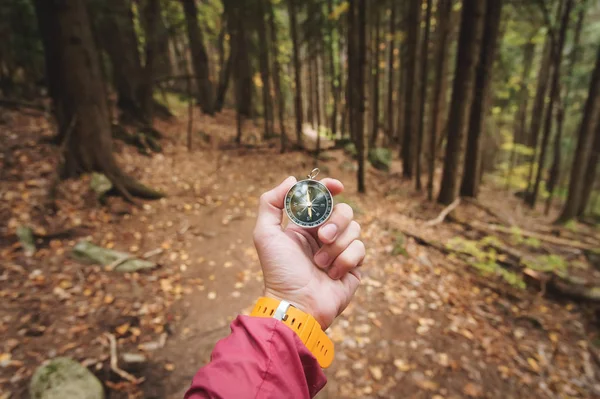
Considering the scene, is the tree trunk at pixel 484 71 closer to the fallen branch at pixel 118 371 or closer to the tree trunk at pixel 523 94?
the tree trunk at pixel 523 94

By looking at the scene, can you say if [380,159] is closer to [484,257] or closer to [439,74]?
[439,74]

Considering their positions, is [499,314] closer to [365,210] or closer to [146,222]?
[365,210]

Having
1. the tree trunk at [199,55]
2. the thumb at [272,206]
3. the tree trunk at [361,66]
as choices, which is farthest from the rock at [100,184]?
the tree trunk at [199,55]

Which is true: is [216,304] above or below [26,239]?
below

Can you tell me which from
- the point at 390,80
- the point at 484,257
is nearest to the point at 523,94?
the point at 390,80

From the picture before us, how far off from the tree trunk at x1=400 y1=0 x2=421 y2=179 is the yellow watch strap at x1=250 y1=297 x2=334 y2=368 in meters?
10.1

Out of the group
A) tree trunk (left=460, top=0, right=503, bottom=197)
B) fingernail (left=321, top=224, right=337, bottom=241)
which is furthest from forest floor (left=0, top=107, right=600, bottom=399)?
tree trunk (left=460, top=0, right=503, bottom=197)

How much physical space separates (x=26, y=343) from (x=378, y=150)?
1240 centimetres

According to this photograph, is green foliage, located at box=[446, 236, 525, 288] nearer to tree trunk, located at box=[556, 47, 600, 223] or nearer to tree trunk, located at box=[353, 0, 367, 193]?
tree trunk, located at box=[353, 0, 367, 193]

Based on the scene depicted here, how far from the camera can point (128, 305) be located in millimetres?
4121

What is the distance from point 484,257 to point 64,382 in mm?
6954

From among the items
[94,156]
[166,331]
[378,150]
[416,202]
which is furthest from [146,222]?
[378,150]

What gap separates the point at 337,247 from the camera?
1.78 metres

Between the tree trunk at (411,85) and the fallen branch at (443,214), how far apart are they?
2918 millimetres
